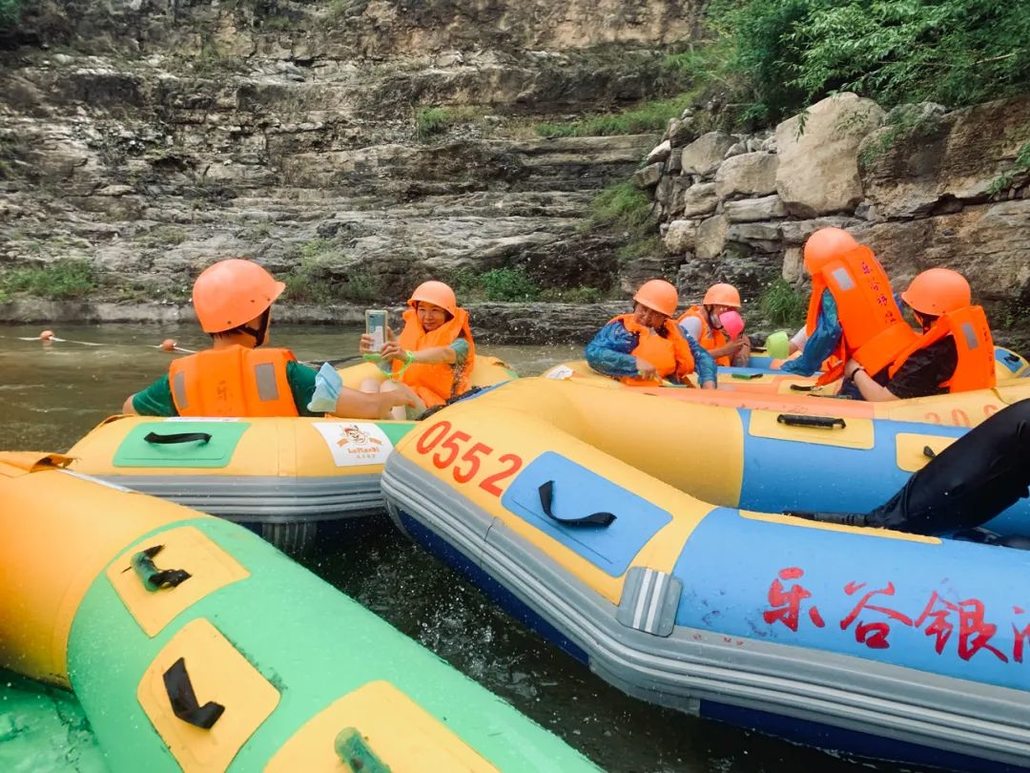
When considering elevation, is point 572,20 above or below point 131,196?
above

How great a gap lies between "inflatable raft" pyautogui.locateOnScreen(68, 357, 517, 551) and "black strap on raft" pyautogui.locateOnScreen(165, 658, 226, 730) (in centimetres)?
120

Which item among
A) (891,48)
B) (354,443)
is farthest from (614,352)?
(891,48)

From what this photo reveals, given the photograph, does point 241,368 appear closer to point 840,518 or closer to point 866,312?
point 840,518

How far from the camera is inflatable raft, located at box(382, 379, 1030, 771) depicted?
64.1 inches

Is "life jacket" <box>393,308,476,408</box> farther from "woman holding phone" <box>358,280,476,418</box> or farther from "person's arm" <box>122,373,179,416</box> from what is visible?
"person's arm" <box>122,373,179,416</box>

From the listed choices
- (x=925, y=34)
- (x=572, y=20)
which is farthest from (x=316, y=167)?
(x=925, y=34)

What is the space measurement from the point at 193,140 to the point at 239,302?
40.6ft

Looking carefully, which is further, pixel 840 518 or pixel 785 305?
pixel 785 305

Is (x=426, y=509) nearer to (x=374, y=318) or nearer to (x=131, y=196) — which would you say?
(x=374, y=318)

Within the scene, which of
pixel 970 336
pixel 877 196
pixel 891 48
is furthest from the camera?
pixel 877 196

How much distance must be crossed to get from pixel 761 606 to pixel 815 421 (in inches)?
46.0

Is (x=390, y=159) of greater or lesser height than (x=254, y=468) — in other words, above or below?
above

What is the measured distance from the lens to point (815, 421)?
9.05 ft

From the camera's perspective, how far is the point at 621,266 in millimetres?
10516
